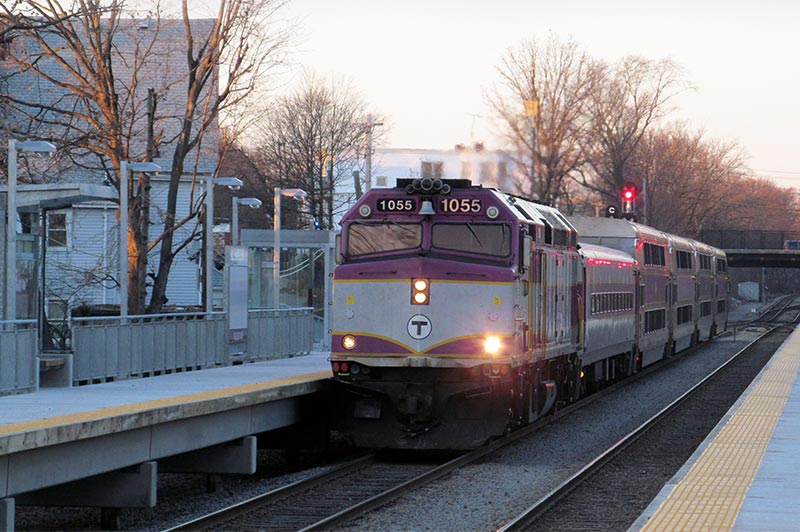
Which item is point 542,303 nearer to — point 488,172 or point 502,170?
point 488,172

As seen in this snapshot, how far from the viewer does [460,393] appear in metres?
17.6

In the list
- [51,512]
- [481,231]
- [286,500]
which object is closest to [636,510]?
[286,500]

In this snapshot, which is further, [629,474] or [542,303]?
[542,303]

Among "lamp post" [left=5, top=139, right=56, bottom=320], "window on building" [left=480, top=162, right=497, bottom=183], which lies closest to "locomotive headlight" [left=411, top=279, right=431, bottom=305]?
"lamp post" [left=5, top=139, right=56, bottom=320]

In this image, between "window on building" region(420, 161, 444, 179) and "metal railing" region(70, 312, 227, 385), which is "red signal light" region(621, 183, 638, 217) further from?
"metal railing" region(70, 312, 227, 385)

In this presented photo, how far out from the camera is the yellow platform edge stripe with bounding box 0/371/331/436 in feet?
39.9

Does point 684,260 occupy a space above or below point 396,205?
above

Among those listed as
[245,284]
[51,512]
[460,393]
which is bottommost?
[51,512]

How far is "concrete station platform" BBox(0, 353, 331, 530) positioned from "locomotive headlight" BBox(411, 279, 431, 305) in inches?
80.3

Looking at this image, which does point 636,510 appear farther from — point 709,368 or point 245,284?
point 709,368

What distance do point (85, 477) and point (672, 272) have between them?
30.0m

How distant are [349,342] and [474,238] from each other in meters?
2.23

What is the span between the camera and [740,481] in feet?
44.1

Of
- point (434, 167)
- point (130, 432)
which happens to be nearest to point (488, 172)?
point (434, 167)
